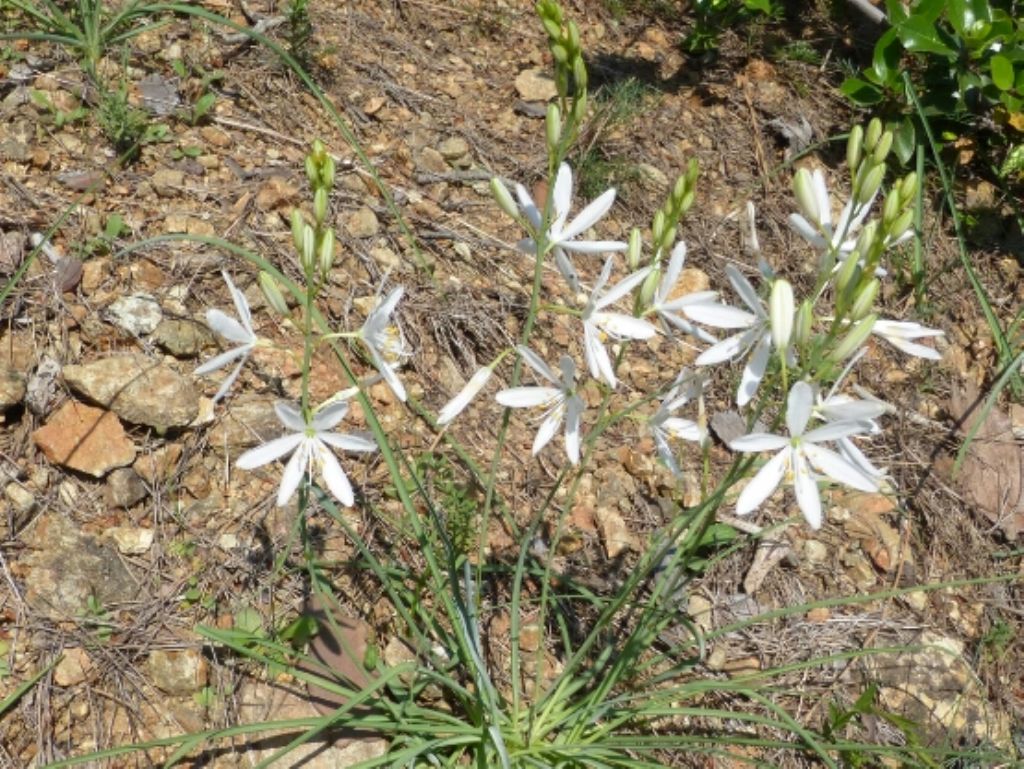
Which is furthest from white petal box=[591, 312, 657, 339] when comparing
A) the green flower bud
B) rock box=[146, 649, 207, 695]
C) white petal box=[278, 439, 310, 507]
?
rock box=[146, 649, 207, 695]

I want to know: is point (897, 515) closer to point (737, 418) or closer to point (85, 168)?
point (737, 418)

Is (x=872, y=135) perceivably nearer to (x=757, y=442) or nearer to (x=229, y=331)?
(x=757, y=442)

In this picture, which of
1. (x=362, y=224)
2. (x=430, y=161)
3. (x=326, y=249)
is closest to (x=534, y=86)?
(x=430, y=161)

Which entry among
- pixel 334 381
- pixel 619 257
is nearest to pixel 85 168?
pixel 334 381

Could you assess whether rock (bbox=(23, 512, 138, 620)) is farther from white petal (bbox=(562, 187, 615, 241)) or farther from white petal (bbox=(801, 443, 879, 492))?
white petal (bbox=(801, 443, 879, 492))

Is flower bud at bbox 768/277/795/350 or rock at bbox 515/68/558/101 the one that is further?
rock at bbox 515/68/558/101

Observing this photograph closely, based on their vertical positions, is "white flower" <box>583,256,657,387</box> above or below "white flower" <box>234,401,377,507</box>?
above

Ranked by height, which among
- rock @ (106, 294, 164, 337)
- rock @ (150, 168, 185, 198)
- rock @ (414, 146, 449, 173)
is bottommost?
A: rock @ (106, 294, 164, 337)
